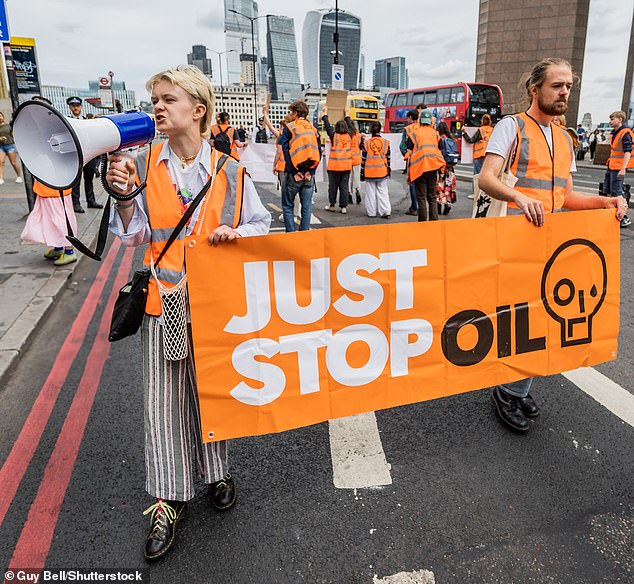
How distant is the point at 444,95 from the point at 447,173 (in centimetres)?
1973

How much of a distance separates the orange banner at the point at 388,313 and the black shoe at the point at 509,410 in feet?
1.25

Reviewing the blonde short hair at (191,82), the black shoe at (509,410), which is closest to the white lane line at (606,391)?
the black shoe at (509,410)

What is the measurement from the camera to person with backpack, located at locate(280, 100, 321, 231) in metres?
7.61

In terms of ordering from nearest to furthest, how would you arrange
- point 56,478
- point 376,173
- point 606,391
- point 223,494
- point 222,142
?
1. point 223,494
2. point 56,478
3. point 606,391
4. point 376,173
5. point 222,142

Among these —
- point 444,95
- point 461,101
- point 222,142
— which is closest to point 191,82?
point 222,142

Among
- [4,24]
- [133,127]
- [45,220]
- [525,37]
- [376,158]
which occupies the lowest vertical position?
[45,220]

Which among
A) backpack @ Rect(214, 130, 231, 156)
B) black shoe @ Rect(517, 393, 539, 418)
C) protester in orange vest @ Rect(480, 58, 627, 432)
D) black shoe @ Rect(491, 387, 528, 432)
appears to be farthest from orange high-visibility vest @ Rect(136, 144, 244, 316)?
backpack @ Rect(214, 130, 231, 156)

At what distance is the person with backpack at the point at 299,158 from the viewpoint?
25.0ft

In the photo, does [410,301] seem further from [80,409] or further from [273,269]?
[80,409]

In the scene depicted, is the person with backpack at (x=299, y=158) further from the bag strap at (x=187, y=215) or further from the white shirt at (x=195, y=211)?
the bag strap at (x=187, y=215)

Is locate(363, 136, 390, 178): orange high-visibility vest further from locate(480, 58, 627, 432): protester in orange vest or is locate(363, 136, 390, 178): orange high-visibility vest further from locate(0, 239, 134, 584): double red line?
locate(480, 58, 627, 432): protester in orange vest

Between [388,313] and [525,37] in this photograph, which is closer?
[388,313]

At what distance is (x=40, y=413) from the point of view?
3379mm

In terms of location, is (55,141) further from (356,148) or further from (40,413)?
(356,148)
